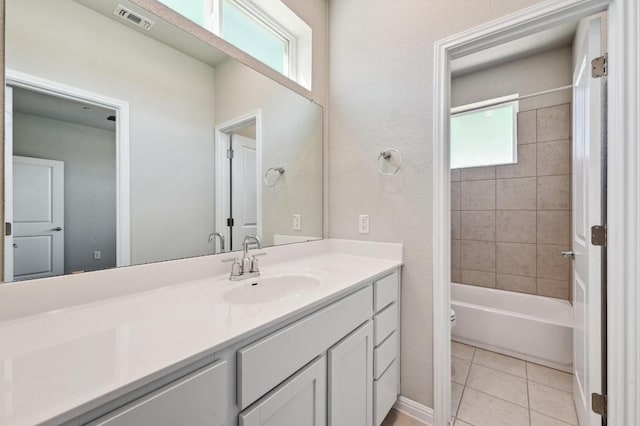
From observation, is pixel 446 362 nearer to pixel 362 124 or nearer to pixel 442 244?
pixel 442 244

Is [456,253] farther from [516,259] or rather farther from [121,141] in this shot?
[121,141]

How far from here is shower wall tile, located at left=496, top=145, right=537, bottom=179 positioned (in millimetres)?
2458

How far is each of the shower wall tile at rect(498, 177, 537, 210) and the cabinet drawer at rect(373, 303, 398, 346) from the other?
1.87m

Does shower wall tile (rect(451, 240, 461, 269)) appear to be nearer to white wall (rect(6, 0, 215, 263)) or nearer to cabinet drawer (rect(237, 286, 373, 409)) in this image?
cabinet drawer (rect(237, 286, 373, 409))

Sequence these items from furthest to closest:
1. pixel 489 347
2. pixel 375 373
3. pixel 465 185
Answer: pixel 465 185, pixel 489 347, pixel 375 373

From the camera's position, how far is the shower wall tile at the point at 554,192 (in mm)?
2309

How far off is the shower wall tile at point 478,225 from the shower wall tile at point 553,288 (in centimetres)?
53

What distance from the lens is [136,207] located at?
1028 millimetres

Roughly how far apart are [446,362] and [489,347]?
106cm

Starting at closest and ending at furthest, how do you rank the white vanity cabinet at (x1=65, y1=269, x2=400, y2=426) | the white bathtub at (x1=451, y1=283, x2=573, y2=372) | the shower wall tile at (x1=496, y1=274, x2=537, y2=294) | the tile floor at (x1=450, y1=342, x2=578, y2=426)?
the white vanity cabinet at (x1=65, y1=269, x2=400, y2=426), the tile floor at (x1=450, y1=342, x2=578, y2=426), the white bathtub at (x1=451, y1=283, x2=573, y2=372), the shower wall tile at (x1=496, y1=274, x2=537, y2=294)

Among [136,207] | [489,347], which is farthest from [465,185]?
[136,207]

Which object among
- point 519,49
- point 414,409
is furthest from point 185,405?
point 519,49

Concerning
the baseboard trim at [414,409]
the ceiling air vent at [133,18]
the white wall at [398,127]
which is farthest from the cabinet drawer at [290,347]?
the ceiling air vent at [133,18]

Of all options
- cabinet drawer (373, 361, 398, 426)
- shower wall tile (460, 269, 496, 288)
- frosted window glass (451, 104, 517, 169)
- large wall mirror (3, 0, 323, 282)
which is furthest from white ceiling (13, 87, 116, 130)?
shower wall tile (460, 269, 496, 288)
